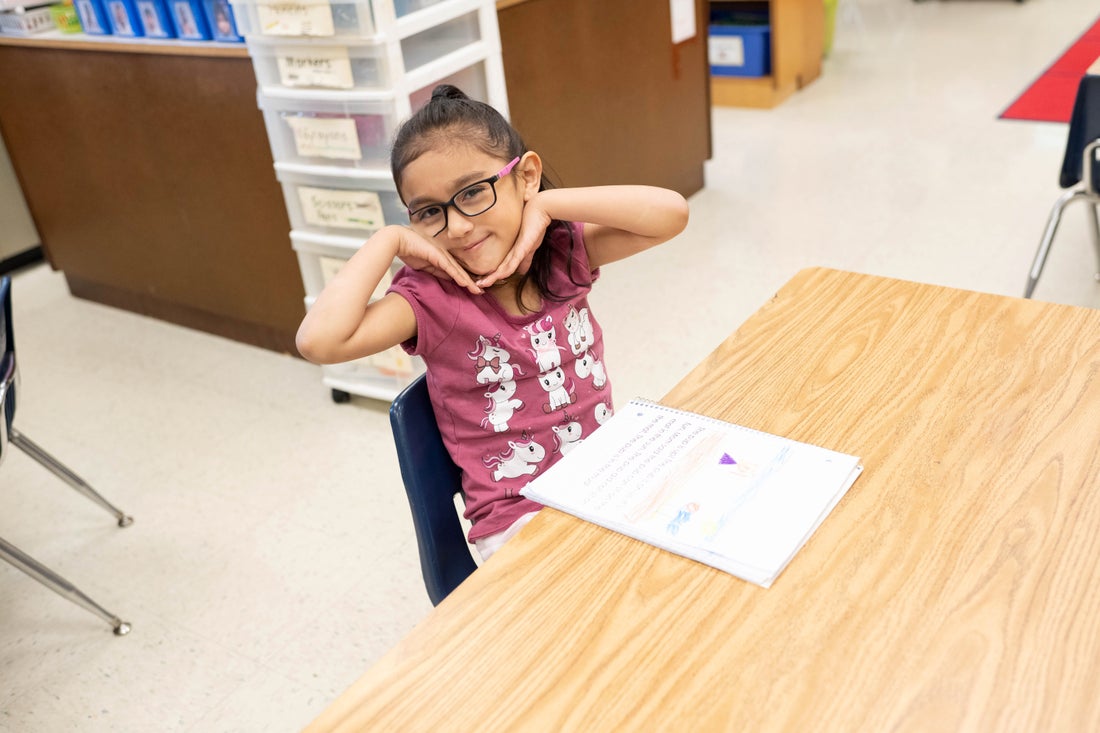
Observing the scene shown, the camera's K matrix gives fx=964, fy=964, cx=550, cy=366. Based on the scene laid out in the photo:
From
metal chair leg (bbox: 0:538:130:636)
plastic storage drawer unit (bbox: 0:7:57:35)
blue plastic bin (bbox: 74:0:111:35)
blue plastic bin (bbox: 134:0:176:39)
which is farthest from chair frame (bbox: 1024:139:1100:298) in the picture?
plastic storage drawer unit (bbox: 0:7:57:35)

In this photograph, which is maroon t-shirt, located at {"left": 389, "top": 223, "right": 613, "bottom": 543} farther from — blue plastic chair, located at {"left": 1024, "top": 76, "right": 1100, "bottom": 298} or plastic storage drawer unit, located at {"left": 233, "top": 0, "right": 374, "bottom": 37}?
blue plastic chair, located at {"left": 1024, "top": 76, "right": 1100, "bottom": 298}

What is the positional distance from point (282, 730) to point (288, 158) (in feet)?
4.50

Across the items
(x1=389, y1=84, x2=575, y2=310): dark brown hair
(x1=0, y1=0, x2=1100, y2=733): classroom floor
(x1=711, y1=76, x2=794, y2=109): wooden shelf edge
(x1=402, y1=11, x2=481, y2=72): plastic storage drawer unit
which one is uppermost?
(x1=389, y1=84, x2=575, y2=310): dark brown hair

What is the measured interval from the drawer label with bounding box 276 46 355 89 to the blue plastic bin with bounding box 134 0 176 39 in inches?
23.4

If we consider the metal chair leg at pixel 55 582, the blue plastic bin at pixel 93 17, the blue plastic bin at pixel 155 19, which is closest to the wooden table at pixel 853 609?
the metal chair leg at pixel 55 582

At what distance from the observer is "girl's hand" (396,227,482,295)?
1.22 metres

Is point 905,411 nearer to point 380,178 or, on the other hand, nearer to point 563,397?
point 563,397

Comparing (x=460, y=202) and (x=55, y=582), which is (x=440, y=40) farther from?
(x=55, y=582)

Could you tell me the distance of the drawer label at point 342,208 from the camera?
2.31 meters

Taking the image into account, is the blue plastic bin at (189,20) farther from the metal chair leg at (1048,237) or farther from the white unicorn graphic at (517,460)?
the metal chair leg at (1048,237)

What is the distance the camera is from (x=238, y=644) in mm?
1865

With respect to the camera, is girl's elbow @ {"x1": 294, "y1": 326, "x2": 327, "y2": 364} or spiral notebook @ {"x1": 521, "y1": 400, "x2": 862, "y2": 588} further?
girl's elbow @ {"x1": 294, "y1": 326, "x2": 327, "y2": 364}

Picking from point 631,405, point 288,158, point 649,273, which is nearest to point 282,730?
point 631,405

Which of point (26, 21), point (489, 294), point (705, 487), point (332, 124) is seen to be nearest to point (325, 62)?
point (332, 124)
